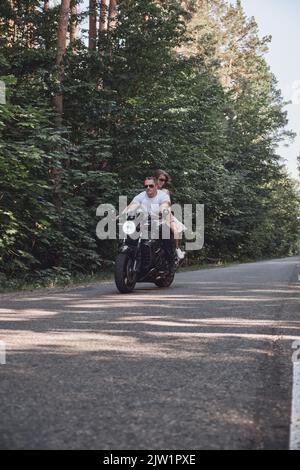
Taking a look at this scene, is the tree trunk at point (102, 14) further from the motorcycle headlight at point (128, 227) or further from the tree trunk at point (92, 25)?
the motorcycle headlight at point (128, 227)

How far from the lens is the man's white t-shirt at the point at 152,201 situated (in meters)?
9.26

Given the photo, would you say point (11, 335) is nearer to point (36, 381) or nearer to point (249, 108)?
point (36, 381)

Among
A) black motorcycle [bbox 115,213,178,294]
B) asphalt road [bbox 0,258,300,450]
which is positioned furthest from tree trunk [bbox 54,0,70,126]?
asphalt road [bbox 0,258,300,450]

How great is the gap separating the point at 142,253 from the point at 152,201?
88 cm

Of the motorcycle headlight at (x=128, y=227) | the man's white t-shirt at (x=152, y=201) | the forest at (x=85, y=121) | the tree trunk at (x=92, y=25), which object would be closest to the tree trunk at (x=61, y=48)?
the forest at (x=85, y=121)

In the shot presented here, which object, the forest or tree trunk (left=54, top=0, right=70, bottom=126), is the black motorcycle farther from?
tree trunk (left=54, top=0, right=70, bottom=126)

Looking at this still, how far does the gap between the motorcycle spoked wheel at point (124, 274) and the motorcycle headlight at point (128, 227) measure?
36cm

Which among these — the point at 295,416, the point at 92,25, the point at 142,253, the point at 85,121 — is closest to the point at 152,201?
the point at 142,253

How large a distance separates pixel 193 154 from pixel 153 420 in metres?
18.8

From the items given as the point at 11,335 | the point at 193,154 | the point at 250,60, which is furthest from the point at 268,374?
the point at 250,60

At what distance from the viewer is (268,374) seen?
3332 mm

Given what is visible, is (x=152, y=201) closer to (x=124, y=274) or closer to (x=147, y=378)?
(x=124, y=274)

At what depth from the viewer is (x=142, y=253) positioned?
9188 mm

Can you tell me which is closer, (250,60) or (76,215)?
(76,215)
